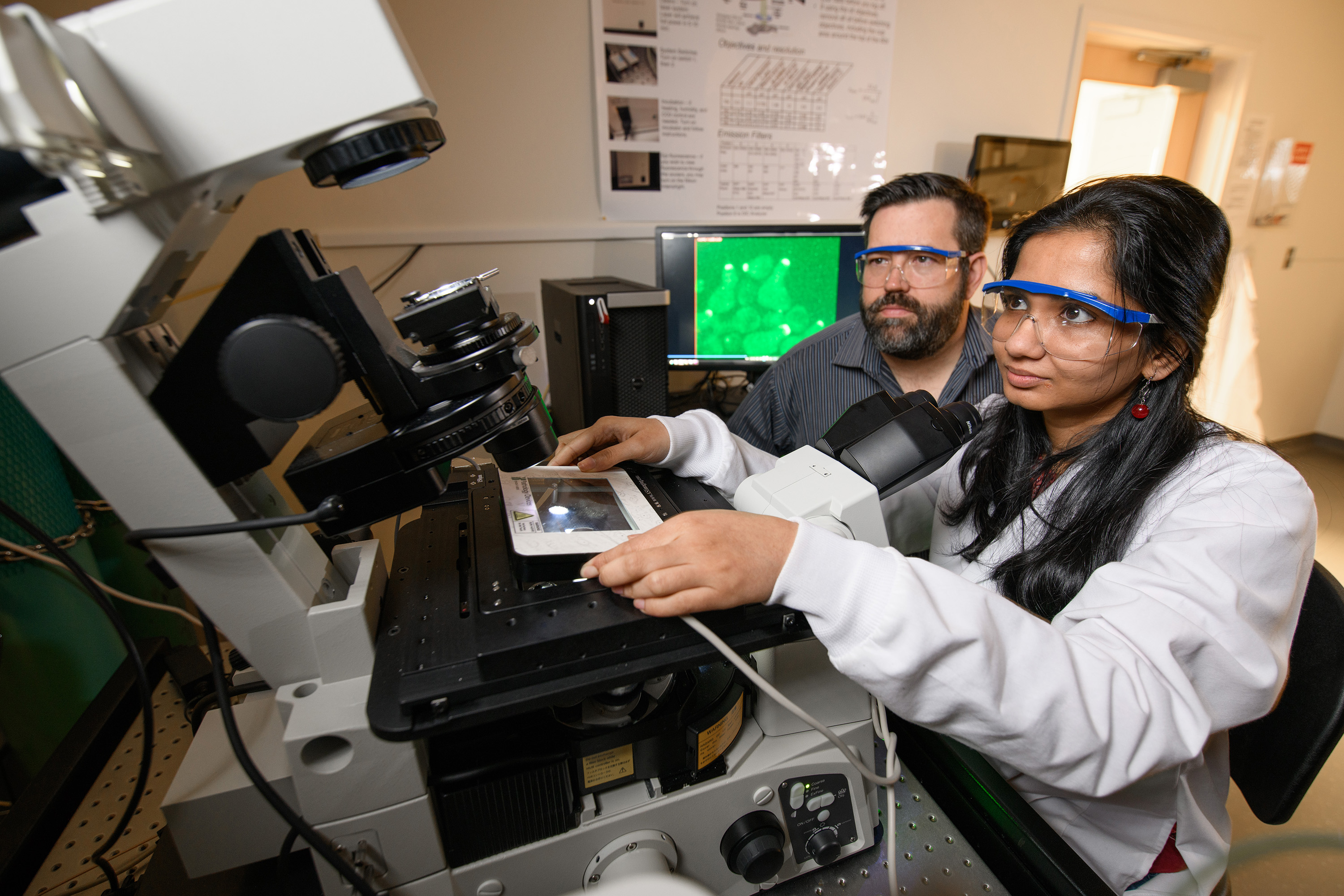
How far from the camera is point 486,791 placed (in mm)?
485

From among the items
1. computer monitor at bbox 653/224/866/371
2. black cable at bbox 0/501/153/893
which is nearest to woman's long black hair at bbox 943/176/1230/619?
computer monitor at bbox 653/224/866/371

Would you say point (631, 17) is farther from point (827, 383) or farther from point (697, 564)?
point (697, 564)

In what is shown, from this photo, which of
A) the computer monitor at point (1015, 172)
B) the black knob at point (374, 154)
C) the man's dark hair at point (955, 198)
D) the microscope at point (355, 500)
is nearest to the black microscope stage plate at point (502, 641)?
the microscope at point (355, 500)

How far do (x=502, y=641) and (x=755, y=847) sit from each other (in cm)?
32

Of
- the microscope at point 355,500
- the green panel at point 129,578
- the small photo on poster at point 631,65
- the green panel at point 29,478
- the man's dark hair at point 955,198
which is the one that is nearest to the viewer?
the microscope at point 355,500

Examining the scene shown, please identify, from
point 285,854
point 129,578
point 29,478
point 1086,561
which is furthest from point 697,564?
point 129,578

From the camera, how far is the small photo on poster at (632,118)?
1.63m

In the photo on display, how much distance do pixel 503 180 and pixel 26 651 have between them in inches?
54.4

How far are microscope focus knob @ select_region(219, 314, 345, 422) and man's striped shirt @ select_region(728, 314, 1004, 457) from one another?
3.49 feet

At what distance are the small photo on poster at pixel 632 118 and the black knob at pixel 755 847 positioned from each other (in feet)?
5.55

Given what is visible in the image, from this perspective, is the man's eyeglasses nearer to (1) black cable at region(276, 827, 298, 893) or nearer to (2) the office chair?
(2) the office chair

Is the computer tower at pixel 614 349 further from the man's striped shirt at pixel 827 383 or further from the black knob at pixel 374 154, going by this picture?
the black knob at pixel 374 154

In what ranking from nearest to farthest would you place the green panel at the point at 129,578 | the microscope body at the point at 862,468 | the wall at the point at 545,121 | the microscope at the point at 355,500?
the microscope at the point at 355,500 < the microscope body at the point at 862,468 < the green panel at the point at 129,578 < the wall at the point at 545,121

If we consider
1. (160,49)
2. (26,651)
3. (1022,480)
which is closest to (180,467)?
(160,49)
